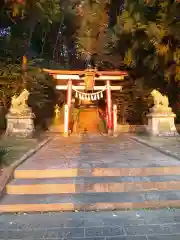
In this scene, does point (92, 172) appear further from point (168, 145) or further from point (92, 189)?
point (168, 145)

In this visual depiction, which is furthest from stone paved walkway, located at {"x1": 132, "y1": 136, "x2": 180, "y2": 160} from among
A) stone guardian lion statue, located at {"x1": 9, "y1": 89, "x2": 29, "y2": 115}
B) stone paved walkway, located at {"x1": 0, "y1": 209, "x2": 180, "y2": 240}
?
stone guardian lion statue, located at {"x1": 9, "y1": 89, "x2": 29, "y2": 115}

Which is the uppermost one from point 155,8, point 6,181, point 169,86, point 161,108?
point 155,8

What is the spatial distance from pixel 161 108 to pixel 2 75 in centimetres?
671

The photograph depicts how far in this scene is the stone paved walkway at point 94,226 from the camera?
3.16m

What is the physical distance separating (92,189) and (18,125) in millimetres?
8101

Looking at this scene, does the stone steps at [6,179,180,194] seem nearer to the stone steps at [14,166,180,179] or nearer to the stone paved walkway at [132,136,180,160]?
the stone steps at [14,166,180,179]

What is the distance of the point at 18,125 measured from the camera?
39.5ft

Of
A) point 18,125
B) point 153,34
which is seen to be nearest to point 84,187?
point 18,125

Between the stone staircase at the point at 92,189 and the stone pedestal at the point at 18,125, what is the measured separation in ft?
23.9

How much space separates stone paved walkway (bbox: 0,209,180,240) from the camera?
3.16 meters

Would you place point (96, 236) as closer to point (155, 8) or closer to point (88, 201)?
point (88, 201)

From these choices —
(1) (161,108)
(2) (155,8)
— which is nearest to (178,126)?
(1) (161,108)

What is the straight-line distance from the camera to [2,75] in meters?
13.0

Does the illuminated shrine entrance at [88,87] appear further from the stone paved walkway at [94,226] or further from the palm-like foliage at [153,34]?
the stone paved walkway at [94,226]
